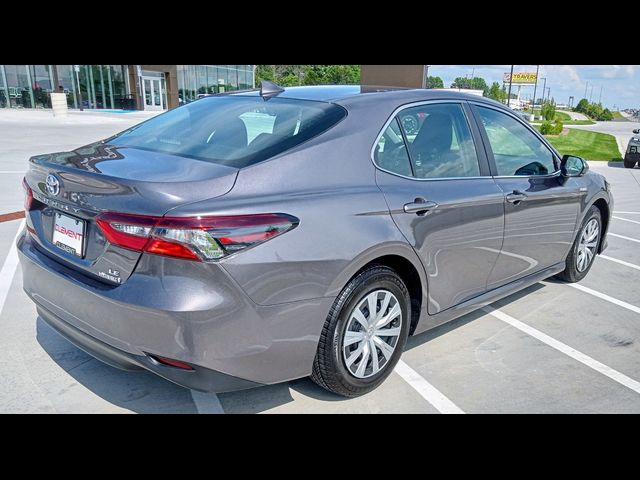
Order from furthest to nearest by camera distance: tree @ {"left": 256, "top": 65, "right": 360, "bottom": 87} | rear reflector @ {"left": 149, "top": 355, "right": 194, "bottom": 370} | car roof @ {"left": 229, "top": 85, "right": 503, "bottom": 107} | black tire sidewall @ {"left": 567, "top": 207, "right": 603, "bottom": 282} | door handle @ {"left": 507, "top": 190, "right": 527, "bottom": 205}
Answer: tree @ {"left": 256, "top": 65, "right": 360, "bottom": 87}, black tire sidewall @ {"left": 567, "top": 207, "right": 603, "bottom": 282}, door handle @ {"left": 507, "top": 190, "right": 527, "bottom": 205}, car roof @ {"left": 229, "top": 85, "right": 503, "bottom": 107}, rear reflector @ {"left": 149, "top": 355, "right": 194, "bottom": 370}

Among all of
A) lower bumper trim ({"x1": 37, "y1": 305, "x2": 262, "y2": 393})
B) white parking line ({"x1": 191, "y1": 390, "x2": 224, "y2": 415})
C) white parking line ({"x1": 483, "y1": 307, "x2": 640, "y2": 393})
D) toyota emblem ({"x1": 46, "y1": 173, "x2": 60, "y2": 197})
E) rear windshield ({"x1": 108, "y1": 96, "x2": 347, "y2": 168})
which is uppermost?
rear windshield ({"x1": 108, "y1": 96, "x2": 347, "y2": 168})

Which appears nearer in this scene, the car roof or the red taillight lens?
the red taillight lens

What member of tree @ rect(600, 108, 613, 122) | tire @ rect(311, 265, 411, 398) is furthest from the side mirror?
tree @ rect(600, 108, 613, 122)

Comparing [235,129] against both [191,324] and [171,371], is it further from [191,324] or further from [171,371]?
[171,371]

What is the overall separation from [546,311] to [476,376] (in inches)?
58.1

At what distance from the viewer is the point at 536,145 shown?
4.38 meters

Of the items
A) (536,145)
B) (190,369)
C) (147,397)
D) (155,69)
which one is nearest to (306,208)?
(190,369)

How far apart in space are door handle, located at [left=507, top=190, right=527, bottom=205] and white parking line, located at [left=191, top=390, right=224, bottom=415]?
234cm

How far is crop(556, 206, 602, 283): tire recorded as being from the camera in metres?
4.91

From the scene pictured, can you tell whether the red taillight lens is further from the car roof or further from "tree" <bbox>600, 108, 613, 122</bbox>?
"tree" <bbox>600, 108, 613, 122</bbox>

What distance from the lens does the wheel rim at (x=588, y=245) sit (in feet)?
16.5

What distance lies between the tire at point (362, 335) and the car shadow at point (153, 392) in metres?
0.21

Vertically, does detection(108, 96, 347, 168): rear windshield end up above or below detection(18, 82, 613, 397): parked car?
above
